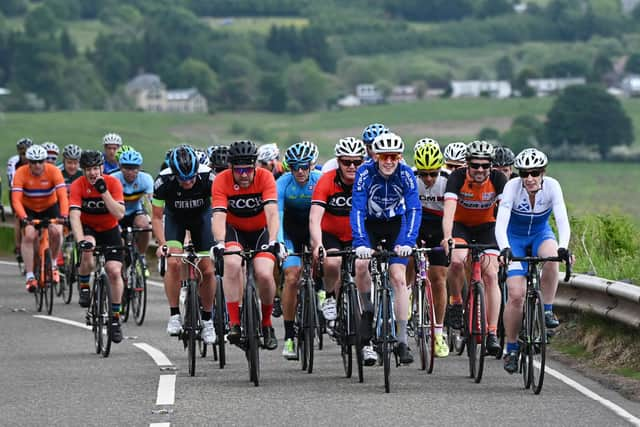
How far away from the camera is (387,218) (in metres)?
12.4

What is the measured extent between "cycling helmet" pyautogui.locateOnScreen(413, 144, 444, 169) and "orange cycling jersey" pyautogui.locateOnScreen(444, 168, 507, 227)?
46 cm

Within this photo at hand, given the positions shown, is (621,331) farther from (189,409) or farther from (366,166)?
(189,409)

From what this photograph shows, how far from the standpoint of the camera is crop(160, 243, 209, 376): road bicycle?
12469 mm

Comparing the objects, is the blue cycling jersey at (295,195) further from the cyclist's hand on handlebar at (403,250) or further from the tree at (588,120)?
the tree at (588,120)

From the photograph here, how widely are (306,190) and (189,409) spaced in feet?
12.0

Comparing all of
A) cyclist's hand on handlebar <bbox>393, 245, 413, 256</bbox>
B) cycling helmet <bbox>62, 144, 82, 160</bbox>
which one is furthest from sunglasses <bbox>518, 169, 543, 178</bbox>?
cycling helmet <bbox>62, 144, 82, 160</bbox>

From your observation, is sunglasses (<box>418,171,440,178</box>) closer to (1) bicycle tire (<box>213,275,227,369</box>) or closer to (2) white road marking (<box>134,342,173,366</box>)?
(1) bicycle tire (<box>213,275,227,369</box>)

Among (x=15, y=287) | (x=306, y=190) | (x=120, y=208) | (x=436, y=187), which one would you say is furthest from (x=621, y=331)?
(x=15, y=287)

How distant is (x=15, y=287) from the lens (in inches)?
885

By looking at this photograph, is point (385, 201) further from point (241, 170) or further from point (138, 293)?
point (138, 293)

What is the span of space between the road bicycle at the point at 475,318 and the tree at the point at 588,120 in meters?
138

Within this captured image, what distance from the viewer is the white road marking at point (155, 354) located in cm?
1355

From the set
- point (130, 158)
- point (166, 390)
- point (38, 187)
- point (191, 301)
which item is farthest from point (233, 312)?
point (38, 187)

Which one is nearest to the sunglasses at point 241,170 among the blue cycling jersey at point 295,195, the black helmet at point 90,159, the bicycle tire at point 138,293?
the blue cycling jersey at point 295,195
